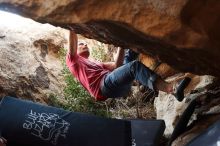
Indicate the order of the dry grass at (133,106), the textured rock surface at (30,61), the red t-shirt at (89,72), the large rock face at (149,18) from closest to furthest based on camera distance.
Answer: the large rock face at (149,18) → the red t-shirt at (89,72) → the textured rock surface at (30,61) → the dry grass at (133,106)

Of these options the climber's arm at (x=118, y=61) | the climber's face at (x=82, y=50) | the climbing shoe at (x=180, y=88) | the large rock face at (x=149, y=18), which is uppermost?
the large rock face at (x=149, y=18)

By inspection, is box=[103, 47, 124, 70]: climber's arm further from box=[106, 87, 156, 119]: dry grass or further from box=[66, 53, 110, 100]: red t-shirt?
box=[106, 87, 156, 119]: dry grass

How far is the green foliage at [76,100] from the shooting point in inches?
225

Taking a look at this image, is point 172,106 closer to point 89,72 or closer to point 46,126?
point 89,72

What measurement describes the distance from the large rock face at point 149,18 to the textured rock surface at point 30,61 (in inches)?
99.7

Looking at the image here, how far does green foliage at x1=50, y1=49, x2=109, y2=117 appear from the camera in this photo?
5.72 m

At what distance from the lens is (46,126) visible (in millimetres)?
4184

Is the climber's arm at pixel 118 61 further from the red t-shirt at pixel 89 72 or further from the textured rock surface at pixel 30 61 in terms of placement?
the textured rock surface at pixel 30 61

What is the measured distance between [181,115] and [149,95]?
Result: 207 centimetres

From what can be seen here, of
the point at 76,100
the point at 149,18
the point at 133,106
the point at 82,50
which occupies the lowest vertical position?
the point at 133,106

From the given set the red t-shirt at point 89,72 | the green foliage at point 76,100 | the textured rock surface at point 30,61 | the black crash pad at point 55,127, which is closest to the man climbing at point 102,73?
the red t-shirt at point 89,72

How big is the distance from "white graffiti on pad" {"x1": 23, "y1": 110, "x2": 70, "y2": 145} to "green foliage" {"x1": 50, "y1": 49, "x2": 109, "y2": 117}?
1449mm

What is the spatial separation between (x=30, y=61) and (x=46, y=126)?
6.86 ft

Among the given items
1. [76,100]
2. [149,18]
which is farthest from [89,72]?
[149,18]
